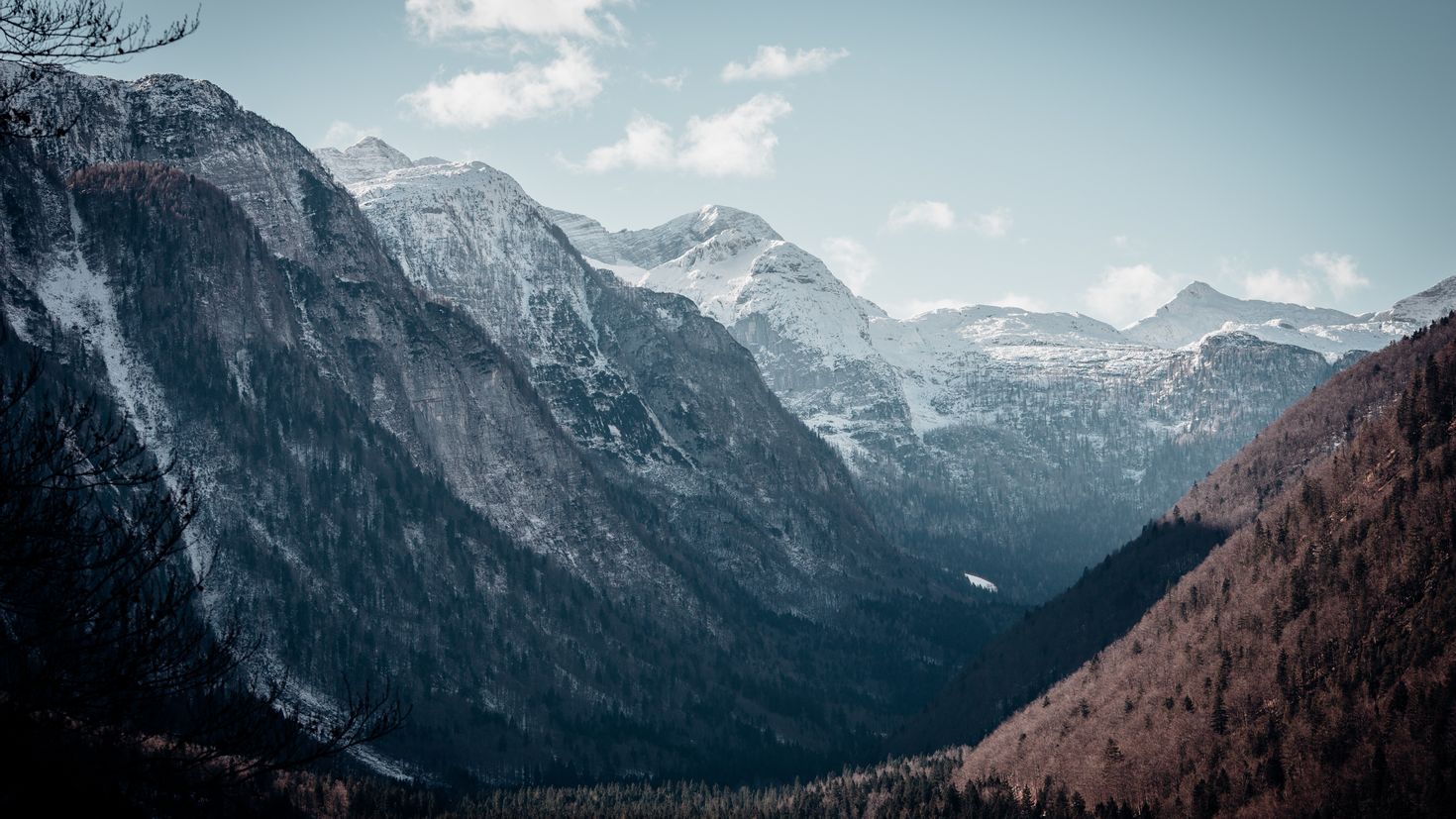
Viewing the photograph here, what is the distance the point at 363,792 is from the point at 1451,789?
161 m

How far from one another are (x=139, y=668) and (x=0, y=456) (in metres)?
6.81

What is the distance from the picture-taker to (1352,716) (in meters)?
178

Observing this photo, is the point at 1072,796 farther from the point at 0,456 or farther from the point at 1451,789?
the point at 0,456

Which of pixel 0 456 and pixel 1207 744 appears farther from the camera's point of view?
pixel 1207 744

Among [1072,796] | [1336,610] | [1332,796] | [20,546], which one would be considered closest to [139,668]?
[20,546]

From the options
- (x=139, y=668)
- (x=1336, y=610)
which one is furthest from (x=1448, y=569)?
(x=139, y=668)

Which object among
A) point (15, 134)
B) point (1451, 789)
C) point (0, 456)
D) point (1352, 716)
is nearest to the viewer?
point (15, 134)

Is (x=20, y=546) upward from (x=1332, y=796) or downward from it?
upward

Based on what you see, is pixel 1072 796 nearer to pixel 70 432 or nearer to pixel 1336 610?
pixel 1336 610

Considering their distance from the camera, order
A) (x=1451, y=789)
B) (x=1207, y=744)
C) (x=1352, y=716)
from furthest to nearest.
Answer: (x=1207, y=744), (x=1352, y=716), (x=1451, y=789)

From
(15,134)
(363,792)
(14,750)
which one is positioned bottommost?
(363,792)

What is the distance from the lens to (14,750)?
1244 inches

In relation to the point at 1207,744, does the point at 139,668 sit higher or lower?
higher

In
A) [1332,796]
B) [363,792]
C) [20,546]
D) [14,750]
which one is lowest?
[363,792]
